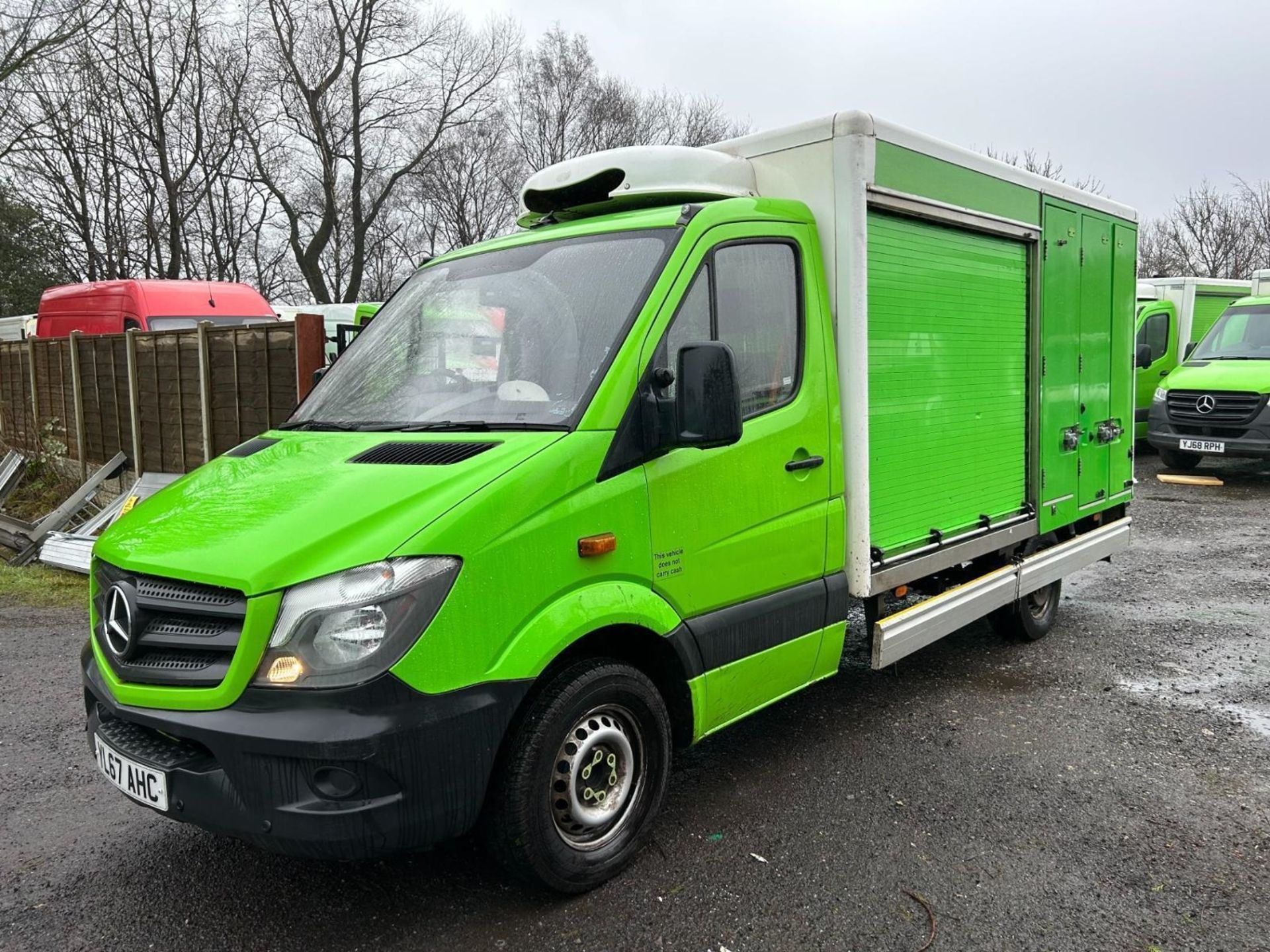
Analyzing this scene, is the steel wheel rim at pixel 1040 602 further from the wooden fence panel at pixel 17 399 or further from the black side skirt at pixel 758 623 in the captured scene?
the wooden fence panel at pixel 17 399

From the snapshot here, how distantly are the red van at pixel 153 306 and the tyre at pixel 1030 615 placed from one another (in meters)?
11.5

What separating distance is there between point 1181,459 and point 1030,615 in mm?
9892

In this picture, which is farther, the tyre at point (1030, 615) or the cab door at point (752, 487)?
the tyre at point (1030, 615)

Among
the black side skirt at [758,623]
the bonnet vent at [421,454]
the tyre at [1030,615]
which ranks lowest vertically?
the tyre at [1030,615]

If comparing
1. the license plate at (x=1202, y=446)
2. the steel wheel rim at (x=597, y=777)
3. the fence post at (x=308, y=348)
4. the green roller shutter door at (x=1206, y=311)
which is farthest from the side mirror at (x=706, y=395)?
the green roller shutter door at (x=1206, y=311)

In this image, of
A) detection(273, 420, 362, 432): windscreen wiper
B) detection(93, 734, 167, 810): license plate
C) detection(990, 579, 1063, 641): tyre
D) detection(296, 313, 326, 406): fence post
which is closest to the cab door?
detection(273, 420, 362, 432): windscreen wiper

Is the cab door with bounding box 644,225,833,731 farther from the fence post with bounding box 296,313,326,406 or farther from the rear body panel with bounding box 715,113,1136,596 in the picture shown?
the fence post with bounding box 296,313,326,406

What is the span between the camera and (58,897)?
3219 millimetres

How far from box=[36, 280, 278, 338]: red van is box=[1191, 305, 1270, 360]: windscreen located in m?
14.1

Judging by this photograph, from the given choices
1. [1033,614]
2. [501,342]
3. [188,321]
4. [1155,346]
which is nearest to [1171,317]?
[1155,346]

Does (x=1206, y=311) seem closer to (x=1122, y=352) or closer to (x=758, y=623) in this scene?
(x=1122, y=352)

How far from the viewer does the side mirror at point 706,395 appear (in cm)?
302

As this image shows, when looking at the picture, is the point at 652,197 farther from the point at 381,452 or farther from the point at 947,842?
the point at 947,842

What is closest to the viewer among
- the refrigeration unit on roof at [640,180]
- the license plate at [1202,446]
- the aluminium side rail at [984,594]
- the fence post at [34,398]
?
the refrigeration unit on roof at [640,180]
